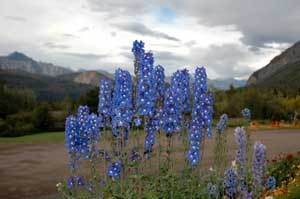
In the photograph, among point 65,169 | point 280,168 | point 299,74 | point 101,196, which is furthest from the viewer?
point 299,74

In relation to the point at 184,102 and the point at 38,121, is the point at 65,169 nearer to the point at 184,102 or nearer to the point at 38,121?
the point at 184,102

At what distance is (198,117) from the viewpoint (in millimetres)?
6742

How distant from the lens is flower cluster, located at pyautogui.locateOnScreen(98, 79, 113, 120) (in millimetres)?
7105

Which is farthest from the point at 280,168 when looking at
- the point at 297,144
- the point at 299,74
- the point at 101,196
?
the point at 299,74

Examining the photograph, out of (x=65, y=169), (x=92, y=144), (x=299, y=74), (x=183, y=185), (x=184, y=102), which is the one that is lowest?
(x=65, y=169)

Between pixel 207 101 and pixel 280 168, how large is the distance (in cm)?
895

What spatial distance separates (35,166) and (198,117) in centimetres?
1437

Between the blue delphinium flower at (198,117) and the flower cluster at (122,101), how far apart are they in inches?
34.7

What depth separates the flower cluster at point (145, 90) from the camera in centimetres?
662

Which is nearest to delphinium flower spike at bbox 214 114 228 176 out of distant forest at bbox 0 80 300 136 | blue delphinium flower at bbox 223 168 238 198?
blue delphinium flower at bbox 223 168 238 198

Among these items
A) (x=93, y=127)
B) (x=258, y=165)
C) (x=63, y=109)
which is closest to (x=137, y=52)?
(x=93, y=127)

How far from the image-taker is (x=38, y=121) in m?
41.6

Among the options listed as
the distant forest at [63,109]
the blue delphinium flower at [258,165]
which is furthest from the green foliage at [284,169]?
the distant forest at [63,109]

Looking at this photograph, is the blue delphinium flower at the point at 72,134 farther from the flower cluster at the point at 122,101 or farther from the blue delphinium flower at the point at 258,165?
the blue delphinium flower at the point at 258,165
